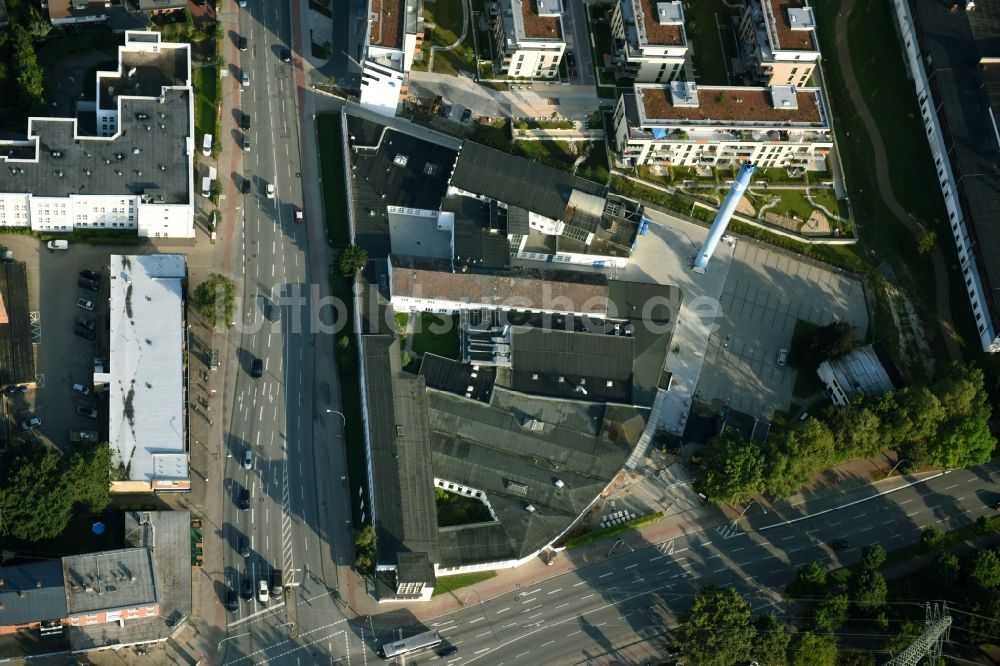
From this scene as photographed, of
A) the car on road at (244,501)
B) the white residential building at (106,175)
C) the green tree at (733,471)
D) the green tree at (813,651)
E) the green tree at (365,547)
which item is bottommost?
the green tree at (813,651)

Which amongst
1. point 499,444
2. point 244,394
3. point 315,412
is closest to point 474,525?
point 499,444

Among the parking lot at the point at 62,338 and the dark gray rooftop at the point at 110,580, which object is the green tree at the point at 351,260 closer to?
the parking lot at the point at 62,338

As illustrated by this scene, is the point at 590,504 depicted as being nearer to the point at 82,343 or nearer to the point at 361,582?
the point at 361,582

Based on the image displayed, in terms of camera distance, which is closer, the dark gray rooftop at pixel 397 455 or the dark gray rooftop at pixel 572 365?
the dark gray rooftop at pixel 397 455

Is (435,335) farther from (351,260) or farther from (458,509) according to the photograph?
(458,509)

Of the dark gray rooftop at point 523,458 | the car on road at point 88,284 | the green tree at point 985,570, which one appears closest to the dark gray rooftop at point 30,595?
the car on road at point 88,284

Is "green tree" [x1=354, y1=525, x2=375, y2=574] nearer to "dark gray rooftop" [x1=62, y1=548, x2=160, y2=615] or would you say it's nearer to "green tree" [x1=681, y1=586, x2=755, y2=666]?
"dark gray rooftop" [x1=62, y1=548, x2=160, y2=615]

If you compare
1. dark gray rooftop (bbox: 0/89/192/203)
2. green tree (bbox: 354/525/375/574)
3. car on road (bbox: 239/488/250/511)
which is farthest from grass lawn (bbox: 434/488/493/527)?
dark gray rooftop (bbox: 0/89/192/203)
